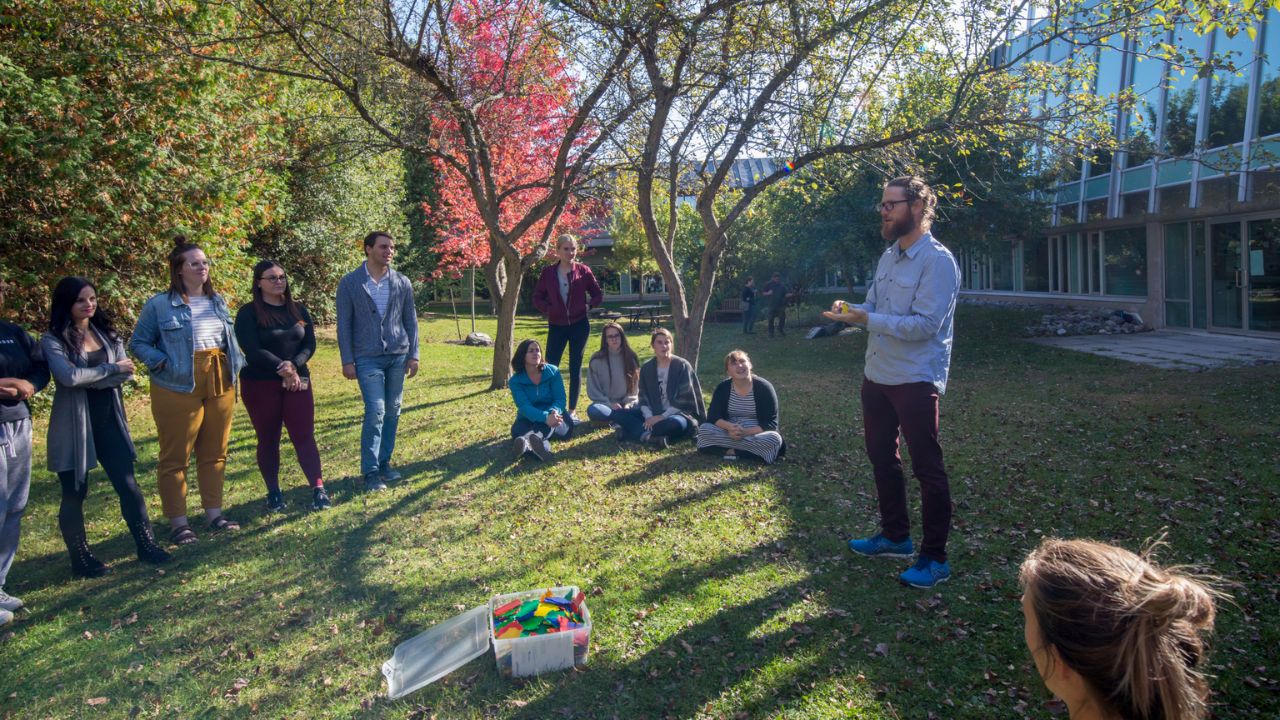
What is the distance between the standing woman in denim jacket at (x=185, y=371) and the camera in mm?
4844

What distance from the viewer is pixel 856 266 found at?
58.3ft

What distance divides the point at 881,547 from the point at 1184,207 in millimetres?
14257

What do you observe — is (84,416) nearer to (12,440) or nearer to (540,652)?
(12,440)

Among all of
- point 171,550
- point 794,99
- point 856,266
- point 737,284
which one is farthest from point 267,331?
point 737,284

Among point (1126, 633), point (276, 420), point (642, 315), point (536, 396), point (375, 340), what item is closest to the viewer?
point (1126, 633)

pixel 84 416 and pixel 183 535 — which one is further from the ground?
pixel 84 416

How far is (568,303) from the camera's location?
334 inches

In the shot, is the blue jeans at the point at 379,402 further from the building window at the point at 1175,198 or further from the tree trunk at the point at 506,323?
the building window at the point at 1175,198

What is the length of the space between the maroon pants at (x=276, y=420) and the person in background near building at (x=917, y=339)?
3850mm

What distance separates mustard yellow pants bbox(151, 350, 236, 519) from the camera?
192 inches

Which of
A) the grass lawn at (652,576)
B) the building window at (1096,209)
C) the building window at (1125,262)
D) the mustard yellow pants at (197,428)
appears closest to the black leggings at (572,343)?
the grass lawn at (652,576)

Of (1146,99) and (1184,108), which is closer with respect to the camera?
(1184,108)

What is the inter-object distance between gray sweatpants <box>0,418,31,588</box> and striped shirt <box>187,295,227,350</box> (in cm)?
103

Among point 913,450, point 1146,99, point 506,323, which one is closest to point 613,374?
point 506,323
